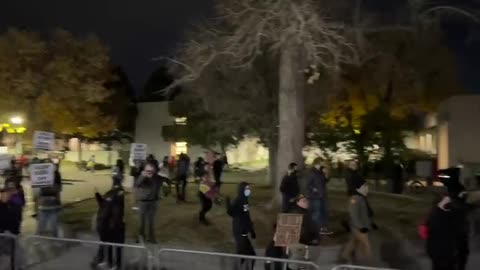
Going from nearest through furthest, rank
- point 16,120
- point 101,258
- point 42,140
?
1. point 101,258
2. point 42,140
3. point 16,120

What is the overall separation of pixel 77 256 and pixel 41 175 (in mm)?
2454

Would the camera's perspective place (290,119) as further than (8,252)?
Yes

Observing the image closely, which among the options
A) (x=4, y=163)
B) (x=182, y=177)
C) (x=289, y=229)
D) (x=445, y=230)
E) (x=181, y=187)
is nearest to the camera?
(x=445, y=230)

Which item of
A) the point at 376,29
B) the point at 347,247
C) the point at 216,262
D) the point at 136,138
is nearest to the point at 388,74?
the point at 376,29

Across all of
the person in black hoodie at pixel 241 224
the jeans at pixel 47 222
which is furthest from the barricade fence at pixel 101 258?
the jeans at pixel 47 222

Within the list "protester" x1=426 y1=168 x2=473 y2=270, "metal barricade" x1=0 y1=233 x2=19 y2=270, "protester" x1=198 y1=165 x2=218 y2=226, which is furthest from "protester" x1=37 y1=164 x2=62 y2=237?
"protester" x1=426 y1=168 x2=473 y2=270

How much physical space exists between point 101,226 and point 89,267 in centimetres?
96

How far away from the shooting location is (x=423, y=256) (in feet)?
43.0

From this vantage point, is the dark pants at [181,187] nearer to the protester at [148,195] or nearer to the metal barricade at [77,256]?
the protester at [148,195]

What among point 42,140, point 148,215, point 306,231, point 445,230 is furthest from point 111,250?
point 42,140

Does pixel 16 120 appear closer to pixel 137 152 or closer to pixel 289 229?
pixel 137 152

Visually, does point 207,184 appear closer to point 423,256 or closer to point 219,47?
point 219,47

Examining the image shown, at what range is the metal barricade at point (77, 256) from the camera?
9.87 meters

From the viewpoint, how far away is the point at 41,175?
531 inches
